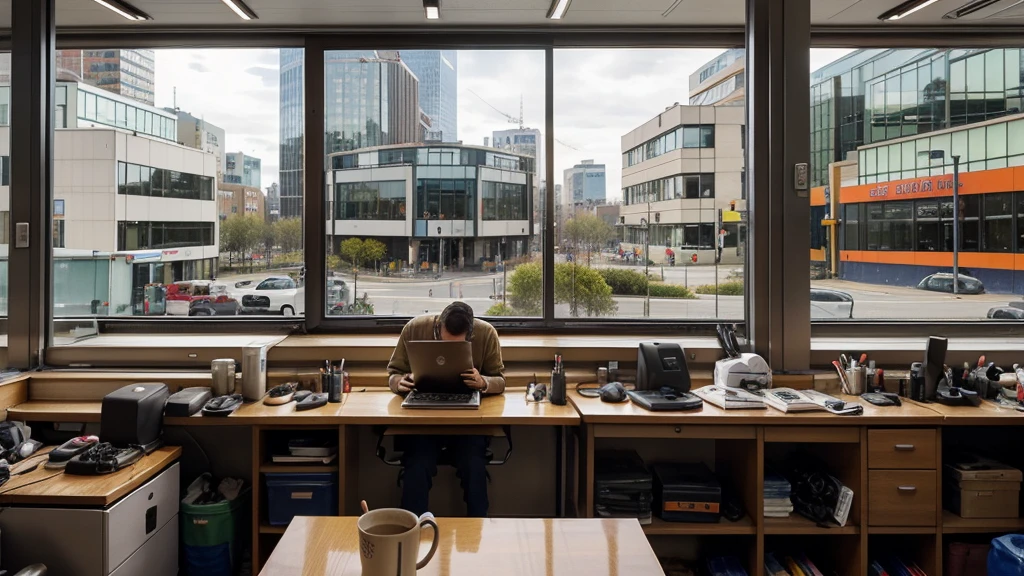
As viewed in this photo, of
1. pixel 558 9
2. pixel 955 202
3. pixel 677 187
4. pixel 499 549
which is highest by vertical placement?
pixel 558 9

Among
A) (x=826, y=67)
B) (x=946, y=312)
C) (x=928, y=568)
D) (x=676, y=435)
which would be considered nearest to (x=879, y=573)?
(x=928, y=568)

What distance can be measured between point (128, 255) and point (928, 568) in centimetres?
524

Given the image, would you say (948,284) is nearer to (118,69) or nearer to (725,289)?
(725,289)

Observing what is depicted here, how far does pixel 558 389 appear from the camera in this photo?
3234mm

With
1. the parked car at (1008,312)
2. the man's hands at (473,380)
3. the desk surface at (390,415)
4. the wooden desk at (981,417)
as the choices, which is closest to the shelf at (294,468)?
the desk surface at (390,415)

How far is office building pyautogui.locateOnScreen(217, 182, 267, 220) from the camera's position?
4145 mm

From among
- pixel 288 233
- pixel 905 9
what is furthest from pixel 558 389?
pixel 905 9

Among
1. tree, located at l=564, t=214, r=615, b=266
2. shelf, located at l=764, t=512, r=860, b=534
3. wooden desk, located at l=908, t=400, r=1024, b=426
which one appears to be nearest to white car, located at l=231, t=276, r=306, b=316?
tree, located at l=564, t=214, r=615, b=266

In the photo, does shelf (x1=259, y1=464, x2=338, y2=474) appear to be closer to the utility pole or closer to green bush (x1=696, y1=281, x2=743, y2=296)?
green bush (x1=696, y1=281, x2=743, y2=296)

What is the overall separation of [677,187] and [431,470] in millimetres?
2498

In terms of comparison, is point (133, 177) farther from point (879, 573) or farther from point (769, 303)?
point (879, 573)

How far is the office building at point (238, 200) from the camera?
4.14 m

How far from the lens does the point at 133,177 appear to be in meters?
4.08

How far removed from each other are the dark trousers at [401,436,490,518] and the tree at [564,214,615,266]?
1576 millimetres
